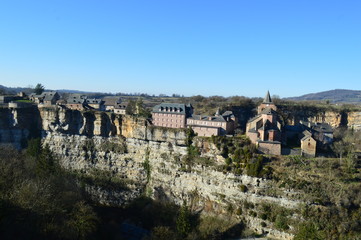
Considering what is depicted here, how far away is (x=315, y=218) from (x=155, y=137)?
89.7 ft

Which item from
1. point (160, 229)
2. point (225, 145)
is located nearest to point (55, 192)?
point (160, 229)

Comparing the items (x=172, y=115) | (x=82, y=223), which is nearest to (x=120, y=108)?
(x=172, y=115)

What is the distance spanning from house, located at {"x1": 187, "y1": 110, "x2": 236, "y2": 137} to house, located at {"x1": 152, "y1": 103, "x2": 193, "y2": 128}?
203 cm

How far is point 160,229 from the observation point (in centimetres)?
3312

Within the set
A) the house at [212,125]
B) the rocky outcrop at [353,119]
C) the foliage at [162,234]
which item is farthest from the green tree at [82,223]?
the rocky outcrop at [353,119]

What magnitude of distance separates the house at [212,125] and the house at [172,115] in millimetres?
2032

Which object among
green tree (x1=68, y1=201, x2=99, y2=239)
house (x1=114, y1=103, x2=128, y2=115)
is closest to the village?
house (x1=114, y1=103, x2=128, y2=115)

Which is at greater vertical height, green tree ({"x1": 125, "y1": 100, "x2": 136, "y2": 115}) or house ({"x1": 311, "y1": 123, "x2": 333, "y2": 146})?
green tree ({"x1": 125, "y1": 100, "x2": 136, "y2": 115})

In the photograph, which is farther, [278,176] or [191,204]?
[191,204]

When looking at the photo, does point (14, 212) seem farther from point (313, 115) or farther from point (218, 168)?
point (313, 115)

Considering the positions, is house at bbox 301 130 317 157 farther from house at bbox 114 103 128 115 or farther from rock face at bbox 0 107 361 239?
house at bbox 114 103 128 115

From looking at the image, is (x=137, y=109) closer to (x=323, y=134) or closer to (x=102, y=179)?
(x=102, y=179)

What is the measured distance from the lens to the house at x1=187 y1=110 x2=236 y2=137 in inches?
1832

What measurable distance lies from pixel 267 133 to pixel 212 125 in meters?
9.53
